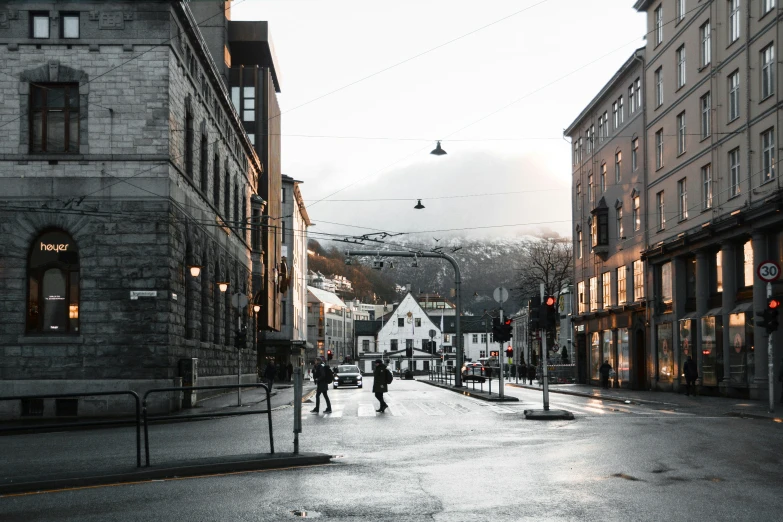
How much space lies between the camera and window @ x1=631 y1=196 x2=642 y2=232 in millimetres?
48031

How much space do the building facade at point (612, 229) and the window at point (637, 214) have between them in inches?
1.9

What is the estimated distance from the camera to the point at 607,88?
5303cm

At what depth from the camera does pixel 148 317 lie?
27.9 m

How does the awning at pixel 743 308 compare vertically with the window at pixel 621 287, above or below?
below

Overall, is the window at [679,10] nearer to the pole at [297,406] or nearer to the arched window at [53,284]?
the arched window at [53,284]

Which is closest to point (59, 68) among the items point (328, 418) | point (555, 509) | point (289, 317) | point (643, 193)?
point (328, 418)

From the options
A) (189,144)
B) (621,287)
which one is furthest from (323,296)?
(189,144)

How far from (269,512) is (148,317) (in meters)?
19.3

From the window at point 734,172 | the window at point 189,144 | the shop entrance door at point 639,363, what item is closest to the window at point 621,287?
the shop entrance door at point 639,363

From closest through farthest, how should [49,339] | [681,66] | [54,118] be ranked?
[49,339] → [54,118] → [681,66]

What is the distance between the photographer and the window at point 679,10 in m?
41.6

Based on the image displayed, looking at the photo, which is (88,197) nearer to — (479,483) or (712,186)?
(479,483)

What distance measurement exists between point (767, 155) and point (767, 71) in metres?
2.83

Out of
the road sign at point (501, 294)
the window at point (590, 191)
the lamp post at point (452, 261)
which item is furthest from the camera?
the window at point (590, 191)
